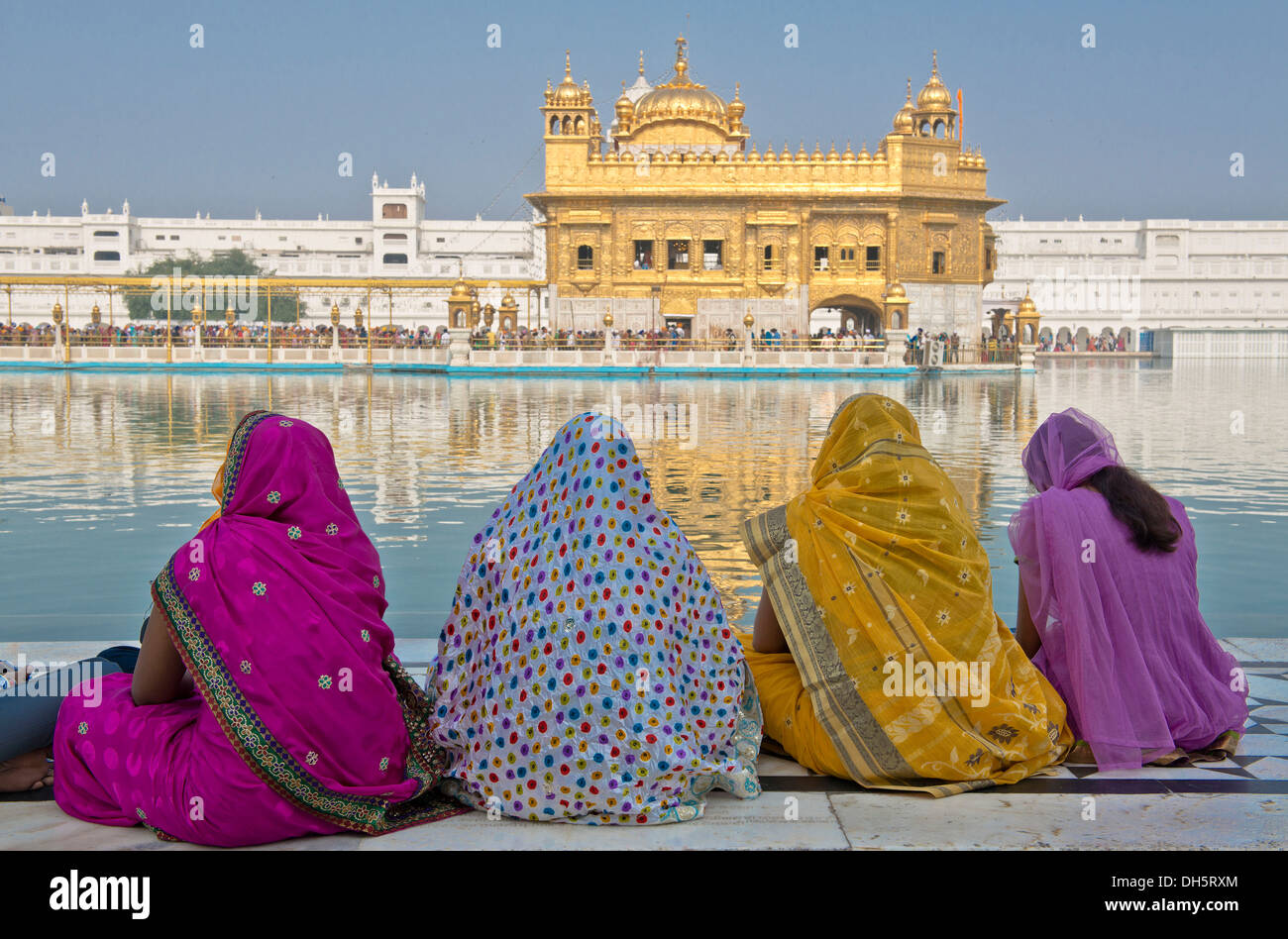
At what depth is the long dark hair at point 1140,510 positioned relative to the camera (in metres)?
2.85

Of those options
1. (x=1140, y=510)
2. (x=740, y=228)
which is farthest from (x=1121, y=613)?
(x=740, y=228)

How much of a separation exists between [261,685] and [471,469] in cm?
748

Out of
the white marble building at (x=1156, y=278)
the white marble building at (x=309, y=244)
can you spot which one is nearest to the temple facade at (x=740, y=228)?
the white marble building at (x=309, y=244)

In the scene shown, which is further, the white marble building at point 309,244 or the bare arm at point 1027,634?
the white marble building at point 309,244

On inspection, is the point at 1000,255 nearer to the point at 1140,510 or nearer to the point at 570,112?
the point at 570,112

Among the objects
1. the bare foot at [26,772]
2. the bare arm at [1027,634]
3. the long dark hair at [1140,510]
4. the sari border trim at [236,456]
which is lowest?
the bare foot at [26,772]

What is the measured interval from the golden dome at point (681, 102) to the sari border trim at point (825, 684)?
31591mm

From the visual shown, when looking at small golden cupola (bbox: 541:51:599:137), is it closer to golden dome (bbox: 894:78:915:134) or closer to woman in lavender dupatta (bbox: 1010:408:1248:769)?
golden dome (bbox: 894:78:915:134)

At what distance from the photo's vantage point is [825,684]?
276 cm

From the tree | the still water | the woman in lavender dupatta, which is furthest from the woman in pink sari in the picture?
the tree

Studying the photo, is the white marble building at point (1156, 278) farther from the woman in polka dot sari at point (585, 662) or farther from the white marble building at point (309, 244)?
the woman in polka dot sari at point (585, 662)

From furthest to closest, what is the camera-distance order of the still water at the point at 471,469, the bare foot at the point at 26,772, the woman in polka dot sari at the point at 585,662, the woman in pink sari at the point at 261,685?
1. the still water at the point at 471,469
2. the bare foot at the point at 26,772
3. the woman in polka dot sari at the point at 585,662
4. the woman in pink sari at the point at 261,685

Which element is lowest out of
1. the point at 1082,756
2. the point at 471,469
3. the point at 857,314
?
the point at 1082,756
